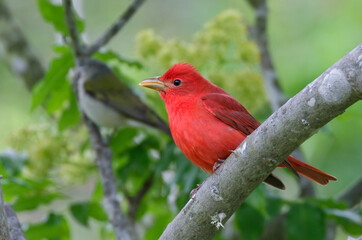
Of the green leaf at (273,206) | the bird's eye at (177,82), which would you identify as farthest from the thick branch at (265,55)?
the bird's eye at (177,82)

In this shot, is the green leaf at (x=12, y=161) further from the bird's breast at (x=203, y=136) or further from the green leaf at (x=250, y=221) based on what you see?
the green leaf at (x=250, y=221)

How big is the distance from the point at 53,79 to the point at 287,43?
3.80 metres

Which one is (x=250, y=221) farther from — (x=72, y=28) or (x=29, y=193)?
(x=72, y=28)

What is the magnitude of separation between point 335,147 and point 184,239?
3.61 meters

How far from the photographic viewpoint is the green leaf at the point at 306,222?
3.67 m

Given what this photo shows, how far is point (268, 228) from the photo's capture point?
181 inches

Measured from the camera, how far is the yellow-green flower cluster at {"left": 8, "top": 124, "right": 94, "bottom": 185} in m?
4.21

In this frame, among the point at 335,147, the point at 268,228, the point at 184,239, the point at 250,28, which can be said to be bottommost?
the point at 184,239

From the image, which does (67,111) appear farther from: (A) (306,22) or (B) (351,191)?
(A) (306,22)

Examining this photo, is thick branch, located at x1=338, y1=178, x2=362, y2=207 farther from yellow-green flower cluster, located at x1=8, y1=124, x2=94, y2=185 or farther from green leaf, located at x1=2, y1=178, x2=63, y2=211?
green leaf, located at x1=2, y1=178, x2=63, y2=211

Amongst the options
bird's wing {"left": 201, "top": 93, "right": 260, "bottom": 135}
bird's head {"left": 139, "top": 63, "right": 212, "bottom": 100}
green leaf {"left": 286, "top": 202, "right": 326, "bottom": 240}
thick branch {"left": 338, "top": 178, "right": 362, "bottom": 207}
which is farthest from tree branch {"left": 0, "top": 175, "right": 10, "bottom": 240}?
thick branch {"left": 338, "top": 178, "right": 362, "bottom": 207}

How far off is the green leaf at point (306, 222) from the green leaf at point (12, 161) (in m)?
1.94

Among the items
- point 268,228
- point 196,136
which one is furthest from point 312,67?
point 196,136

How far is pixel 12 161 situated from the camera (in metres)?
3.99
